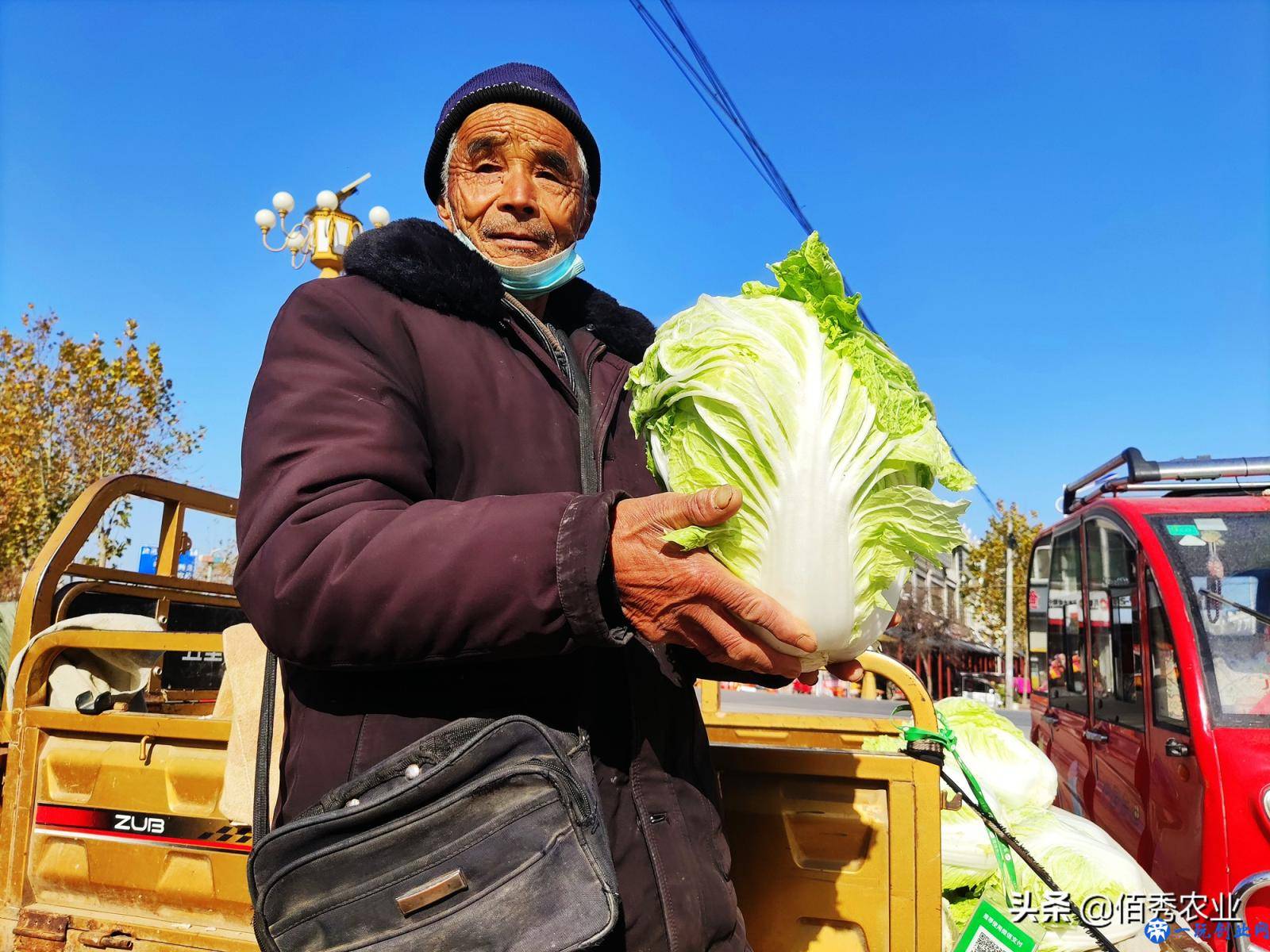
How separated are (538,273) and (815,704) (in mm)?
24568

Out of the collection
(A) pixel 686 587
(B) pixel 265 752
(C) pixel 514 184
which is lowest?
(B) pixel 265 752

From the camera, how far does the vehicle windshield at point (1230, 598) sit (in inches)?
174

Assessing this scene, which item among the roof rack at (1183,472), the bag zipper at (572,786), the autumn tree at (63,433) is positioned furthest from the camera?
the autumn tree at (63,433)

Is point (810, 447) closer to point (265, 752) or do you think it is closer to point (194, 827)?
point (265, 752)

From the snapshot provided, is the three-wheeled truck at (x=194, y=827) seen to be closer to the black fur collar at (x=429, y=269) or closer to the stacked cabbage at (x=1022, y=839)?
the stacked cabbage at (x=1022, y=839)

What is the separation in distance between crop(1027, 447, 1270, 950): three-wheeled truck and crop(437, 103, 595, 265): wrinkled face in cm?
434

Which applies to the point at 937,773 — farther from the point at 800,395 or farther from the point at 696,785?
the point at 800,395

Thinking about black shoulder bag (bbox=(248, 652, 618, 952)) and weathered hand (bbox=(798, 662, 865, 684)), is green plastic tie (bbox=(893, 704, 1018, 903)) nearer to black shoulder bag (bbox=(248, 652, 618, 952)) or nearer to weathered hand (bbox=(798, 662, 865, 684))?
weathered hand (bbox=(798, 662, 865, 684))

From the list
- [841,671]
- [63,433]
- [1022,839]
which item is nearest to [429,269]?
[841,671]

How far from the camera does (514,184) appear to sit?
2297mm

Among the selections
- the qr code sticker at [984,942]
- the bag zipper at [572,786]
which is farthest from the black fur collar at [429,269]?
the qr code sticker at [984,942]

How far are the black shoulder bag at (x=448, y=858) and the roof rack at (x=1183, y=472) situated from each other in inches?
234

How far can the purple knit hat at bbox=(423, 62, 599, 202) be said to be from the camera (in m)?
2.39

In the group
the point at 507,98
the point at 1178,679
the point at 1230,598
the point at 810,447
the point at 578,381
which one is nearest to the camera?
the point at 810,447
